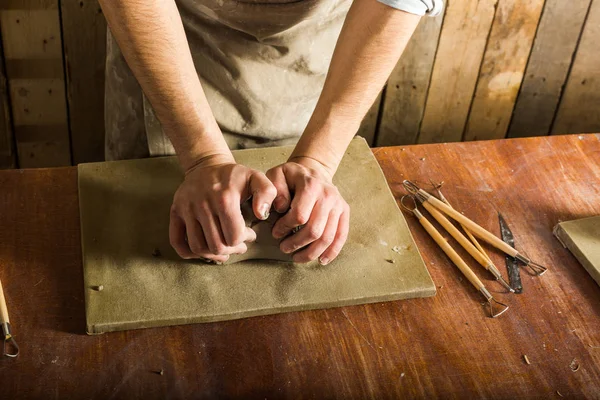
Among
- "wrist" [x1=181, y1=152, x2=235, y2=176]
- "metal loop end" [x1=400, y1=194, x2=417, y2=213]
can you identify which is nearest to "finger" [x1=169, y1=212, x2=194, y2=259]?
"wrist" [x1=181, y1=152, x2=235, y2=176]

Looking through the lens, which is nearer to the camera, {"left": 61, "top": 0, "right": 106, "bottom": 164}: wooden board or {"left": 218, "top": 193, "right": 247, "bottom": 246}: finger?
{"left": 218, "top": 193, "right": 247, "bottom": 246}: finger

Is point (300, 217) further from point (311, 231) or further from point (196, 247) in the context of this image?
point (196, 247)

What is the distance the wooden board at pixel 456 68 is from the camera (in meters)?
1.73

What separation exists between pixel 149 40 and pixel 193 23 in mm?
248

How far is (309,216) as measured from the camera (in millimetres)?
972

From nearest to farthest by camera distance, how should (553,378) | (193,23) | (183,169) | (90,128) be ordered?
(553,378) < (183,169) < (193,23) < (90,128)

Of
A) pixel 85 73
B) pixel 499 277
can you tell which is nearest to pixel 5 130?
pixel 85 73

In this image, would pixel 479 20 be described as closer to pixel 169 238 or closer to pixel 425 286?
pixel 425 286

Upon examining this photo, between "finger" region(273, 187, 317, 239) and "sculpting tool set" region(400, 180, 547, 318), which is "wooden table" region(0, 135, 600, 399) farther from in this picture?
"finger" region(273, 187, 317, 239)

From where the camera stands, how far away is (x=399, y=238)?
1.06 meters

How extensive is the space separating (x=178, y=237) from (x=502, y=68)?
1259mm

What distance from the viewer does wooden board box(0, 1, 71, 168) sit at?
64.0 inches

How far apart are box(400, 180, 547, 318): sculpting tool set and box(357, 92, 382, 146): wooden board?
78 centimetres

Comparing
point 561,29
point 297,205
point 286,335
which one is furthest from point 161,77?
point 561,29
